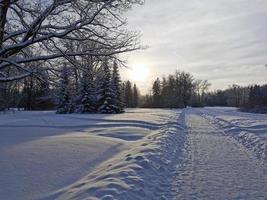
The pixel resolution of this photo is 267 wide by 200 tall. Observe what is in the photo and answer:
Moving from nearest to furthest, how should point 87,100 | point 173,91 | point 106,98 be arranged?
point 87,100, point 106,98, point 173,91

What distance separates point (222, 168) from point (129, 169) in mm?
2484

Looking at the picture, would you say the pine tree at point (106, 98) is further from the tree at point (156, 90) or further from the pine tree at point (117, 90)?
the tree at point (156, 90)

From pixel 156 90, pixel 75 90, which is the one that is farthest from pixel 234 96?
pixel 75 90

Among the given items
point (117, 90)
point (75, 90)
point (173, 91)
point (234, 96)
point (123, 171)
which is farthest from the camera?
point (234, 96)

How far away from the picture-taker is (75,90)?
56.2 feet

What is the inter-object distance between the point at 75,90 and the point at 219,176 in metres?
9.42

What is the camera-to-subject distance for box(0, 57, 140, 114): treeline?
46.2 feet

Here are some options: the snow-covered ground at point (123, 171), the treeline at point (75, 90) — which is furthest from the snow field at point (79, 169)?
the treeline at point (75, 90)

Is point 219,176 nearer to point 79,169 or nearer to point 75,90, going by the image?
point 79,169

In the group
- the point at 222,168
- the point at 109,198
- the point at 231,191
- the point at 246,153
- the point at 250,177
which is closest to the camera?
the point at 109,198

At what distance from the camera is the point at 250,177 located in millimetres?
8930

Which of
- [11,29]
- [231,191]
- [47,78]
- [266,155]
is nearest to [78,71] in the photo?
[47,78]

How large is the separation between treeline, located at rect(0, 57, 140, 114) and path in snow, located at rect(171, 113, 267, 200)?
4592mm

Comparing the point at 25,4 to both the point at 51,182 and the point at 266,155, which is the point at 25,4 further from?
the point at 266,155
